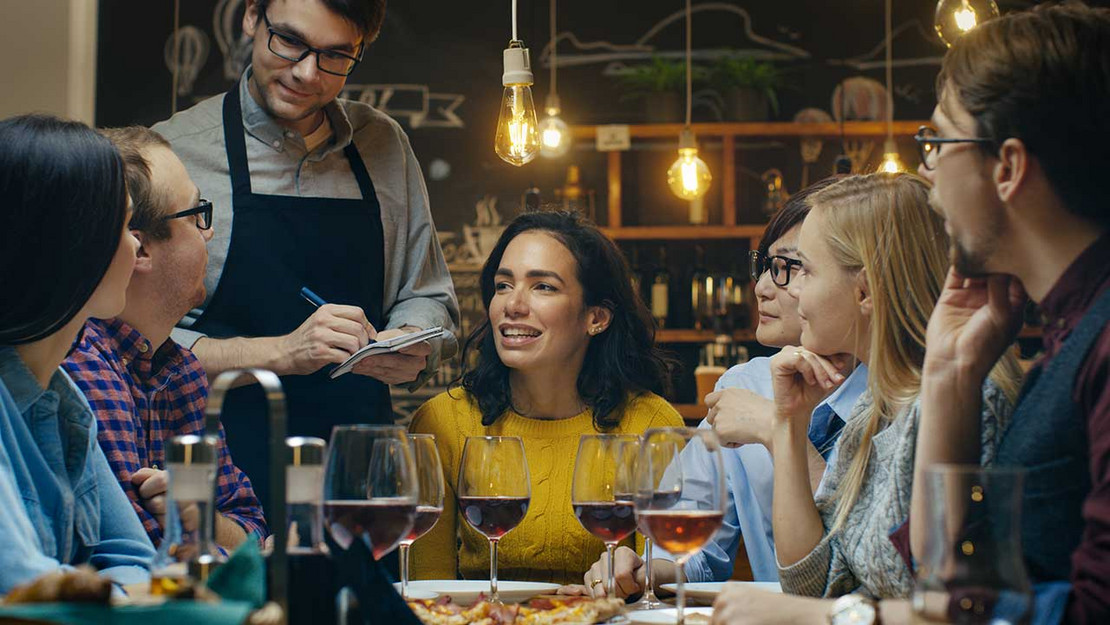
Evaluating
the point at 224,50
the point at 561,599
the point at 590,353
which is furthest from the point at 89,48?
the point at 561,599

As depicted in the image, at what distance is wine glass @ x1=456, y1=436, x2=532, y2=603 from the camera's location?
1.62 metres

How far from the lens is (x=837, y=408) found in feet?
7.00

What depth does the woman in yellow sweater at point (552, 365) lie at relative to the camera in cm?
264

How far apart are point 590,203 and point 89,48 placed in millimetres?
2554

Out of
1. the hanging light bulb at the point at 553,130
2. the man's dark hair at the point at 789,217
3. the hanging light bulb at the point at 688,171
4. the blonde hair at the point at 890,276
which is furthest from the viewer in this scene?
the hanging light bulb at the point at 688,171

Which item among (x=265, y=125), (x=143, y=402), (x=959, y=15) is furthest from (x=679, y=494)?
(x=959, y=15)

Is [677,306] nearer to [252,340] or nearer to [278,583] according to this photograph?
Result: [252,340]

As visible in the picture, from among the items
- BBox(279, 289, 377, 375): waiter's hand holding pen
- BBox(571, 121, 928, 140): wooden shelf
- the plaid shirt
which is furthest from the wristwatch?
BBox(571, 121, 928, 140): wooden shelf

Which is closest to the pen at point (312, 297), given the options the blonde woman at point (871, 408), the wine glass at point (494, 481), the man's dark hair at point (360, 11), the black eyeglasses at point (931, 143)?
the man's dark hair at point (360, 11)

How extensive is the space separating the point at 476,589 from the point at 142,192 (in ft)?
3.16

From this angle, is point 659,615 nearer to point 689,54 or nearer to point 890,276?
point 890,276

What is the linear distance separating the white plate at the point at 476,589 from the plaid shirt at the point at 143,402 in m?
0.33

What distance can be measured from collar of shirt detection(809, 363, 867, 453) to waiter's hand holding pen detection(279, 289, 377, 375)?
0.96 m

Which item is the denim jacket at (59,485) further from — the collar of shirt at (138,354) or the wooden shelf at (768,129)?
the wooden shelf at (768,129)
